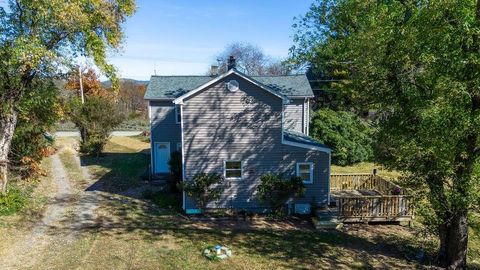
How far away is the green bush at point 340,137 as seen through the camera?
97.5 ft

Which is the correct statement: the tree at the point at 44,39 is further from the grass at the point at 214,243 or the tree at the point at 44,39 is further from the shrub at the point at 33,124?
the grass at the point at 214,243

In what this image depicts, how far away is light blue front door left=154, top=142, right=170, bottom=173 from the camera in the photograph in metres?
24.8

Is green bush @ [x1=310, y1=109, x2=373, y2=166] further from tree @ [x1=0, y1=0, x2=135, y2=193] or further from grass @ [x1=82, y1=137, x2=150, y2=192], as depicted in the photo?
tree @ [x1=0, y1=0, x2=135, y2=193]

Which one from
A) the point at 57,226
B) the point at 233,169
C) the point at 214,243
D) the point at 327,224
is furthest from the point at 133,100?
the point at 214,243

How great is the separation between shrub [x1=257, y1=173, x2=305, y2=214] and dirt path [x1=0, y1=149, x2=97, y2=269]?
809 cm

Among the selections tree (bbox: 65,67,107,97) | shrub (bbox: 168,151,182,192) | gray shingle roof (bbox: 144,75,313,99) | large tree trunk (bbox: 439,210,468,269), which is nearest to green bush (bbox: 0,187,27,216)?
shrub (bbox: 168,151,182,192)

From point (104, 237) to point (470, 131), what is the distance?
13.5 metres

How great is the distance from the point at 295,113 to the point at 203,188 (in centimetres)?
1017

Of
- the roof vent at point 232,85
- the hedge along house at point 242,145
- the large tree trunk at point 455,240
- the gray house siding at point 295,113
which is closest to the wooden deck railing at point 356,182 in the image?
the hedge along house at point 242,145

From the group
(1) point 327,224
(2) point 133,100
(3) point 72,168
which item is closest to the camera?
(1) point 327,224

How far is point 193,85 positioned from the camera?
24.4m

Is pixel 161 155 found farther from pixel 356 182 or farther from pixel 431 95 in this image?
pixel 431 95

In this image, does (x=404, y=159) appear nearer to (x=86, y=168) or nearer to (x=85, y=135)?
(x=86, y=168)

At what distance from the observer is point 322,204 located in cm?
1803
